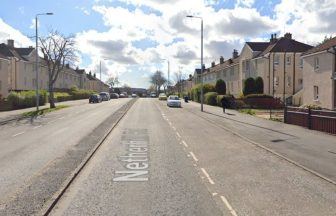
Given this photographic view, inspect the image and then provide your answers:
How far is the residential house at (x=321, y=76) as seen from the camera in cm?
3931

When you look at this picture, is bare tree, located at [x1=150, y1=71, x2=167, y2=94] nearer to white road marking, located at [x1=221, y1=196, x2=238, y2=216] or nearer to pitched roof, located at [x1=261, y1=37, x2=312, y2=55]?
pitched roof, located at [x1=261, y1=37, x2=312, y2=55]

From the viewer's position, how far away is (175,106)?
196ft

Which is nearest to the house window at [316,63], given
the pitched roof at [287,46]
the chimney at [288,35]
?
the pitched roof at [287,46]

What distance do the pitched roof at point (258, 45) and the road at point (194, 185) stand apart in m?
55.7

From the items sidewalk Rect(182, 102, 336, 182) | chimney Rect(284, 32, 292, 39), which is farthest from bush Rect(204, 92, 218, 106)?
sidewalk Rect(182, 102, 336, 182)

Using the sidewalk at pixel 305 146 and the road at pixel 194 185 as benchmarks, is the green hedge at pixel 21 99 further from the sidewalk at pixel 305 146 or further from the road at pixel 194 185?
the road at pixel 194 185

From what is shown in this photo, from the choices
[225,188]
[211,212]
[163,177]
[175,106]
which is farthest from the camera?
[175,106]

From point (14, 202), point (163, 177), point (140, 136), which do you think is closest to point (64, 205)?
point (14, 202)

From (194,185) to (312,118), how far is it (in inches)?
739

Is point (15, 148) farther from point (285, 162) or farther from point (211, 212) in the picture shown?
point (211, 212)

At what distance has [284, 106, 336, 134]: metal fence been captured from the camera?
25.7 meters

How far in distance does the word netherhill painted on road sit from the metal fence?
30.6 feet

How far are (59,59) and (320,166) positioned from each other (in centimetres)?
4950

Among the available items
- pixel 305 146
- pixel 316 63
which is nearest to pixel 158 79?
pixel 316 63
